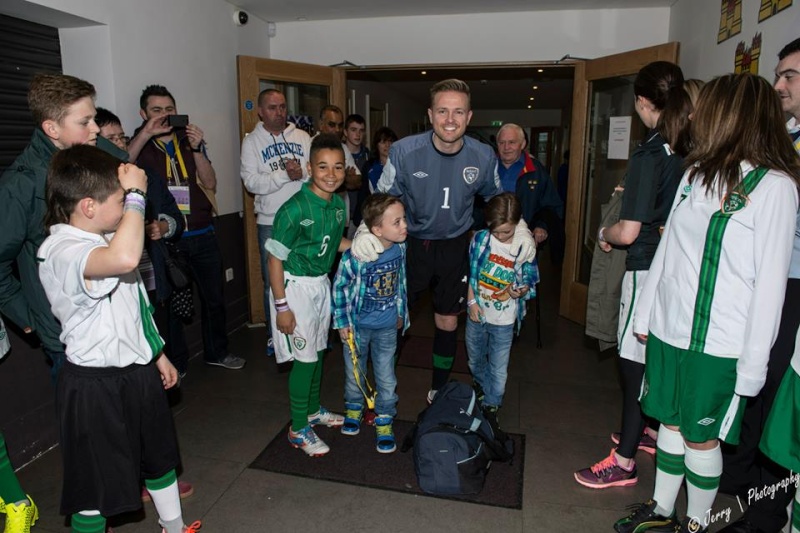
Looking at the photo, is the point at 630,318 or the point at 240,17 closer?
the point at 630,318

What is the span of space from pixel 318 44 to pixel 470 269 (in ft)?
10.7

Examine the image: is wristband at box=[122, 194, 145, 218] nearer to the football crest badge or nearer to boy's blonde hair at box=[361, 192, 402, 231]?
boy's blonde hair at box=[361, 192, 402, 231]

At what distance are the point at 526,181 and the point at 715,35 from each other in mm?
1420

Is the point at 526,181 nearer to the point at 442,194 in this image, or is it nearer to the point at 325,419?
the point at 442,194

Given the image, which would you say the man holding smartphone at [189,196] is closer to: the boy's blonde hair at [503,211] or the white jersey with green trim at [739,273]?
the boy's blonde hair at [503,211]

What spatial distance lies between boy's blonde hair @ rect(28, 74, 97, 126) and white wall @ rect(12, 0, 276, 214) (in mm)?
1287

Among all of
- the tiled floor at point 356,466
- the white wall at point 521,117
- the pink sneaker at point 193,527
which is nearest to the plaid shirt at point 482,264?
the tiled floor at point 356,466

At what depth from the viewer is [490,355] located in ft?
9.13

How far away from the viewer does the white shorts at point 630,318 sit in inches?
82.6

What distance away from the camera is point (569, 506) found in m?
2.26

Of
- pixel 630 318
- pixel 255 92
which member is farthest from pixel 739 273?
pixel 255 92

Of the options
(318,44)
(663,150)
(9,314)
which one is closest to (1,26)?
(9,314)

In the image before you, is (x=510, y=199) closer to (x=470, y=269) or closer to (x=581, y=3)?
(x=470, y=269)

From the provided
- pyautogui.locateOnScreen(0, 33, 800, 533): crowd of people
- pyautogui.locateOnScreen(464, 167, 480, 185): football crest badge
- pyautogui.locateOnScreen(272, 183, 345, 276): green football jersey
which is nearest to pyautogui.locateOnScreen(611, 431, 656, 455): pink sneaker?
pyautogui.locateOnScreen(0, 33, 800, 533): crowd of people
